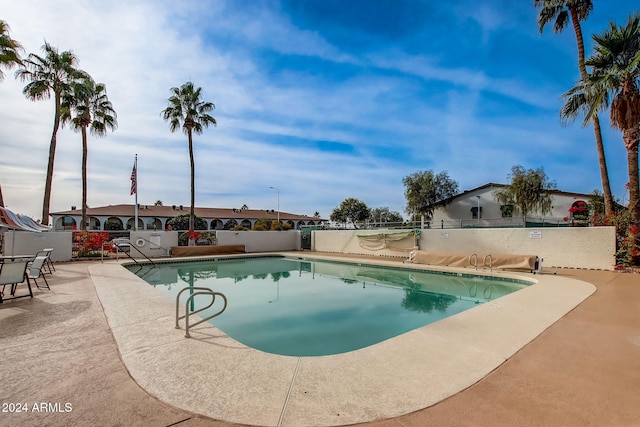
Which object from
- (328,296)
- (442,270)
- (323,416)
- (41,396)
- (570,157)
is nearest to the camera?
(323,416)

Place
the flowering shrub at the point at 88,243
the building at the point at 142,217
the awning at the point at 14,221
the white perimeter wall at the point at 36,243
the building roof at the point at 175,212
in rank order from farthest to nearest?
the building roof at the point at 175,212 → the building at the point at 142,217 → the flowering shrub at the point at 88,243 → the white perimeter wall at the point at 36,243 → the awning at the point at 14,221

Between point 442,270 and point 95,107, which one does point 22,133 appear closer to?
point 95,107

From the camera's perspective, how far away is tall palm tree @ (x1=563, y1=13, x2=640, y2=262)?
1000 centimetres

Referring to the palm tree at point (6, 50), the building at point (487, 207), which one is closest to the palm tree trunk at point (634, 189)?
the building at point (487, 207)

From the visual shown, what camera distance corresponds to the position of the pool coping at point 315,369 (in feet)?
7.82

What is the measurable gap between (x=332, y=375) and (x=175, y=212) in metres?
40.8

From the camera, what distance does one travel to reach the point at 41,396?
2562 millimetres

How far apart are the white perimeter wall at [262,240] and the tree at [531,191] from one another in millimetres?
16864

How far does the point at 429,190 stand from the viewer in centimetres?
2845

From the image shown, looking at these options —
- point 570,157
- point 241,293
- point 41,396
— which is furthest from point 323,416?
point 570,157

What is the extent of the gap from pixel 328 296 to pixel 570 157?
20.7 meters

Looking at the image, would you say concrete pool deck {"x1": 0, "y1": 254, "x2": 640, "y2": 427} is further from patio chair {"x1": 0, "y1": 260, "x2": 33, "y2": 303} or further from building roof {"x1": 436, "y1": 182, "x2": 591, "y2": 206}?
building roof {"x1": 436, "y1": 182, "x2": 591, "y2": 206}

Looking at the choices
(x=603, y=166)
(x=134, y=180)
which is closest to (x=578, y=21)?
(x=603, y=166)

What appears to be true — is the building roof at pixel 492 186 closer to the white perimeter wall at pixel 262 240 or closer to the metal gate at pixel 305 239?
the metal gate at pixel 305 239
